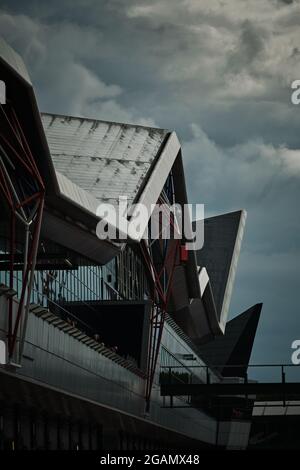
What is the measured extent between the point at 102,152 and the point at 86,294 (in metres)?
7.77

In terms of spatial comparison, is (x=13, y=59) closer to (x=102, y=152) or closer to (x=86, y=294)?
(x=102, y=152)

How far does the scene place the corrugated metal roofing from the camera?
49.3 metres

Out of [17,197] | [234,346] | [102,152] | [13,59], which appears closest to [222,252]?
[234,346]

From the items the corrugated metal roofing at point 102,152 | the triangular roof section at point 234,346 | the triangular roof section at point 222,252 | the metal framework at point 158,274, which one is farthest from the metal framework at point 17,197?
the triangular roof section at point 234,346

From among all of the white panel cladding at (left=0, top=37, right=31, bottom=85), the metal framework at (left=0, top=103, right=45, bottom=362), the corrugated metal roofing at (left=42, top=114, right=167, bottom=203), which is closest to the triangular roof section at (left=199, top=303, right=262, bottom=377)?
the corrugated metal roofing at (left=42, top=114, right=167, bottom=203)

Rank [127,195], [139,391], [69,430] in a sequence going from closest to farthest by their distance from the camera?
[69,430] < [127,195] < [139,391]

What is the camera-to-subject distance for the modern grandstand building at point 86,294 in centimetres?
3288

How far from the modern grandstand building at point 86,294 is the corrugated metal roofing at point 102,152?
0.10 meters
